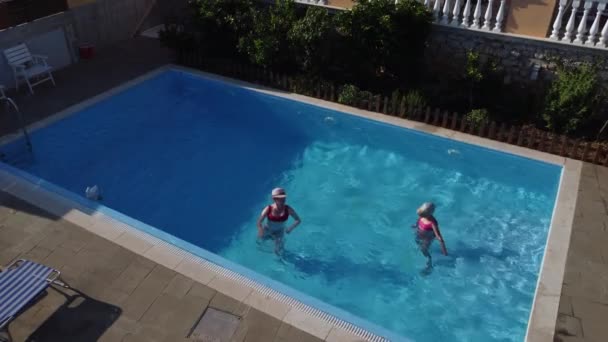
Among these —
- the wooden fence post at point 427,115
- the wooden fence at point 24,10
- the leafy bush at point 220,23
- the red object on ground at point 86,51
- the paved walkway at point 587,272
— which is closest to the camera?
the paved walkway at point 587,272

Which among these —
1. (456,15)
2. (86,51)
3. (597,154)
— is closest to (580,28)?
(456,15)

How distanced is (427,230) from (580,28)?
6476 mm

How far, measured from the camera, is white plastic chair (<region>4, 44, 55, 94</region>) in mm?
13039

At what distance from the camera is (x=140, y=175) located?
36.8 ft

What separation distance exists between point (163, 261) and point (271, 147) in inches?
223

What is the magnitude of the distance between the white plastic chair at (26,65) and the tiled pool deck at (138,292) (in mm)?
5549

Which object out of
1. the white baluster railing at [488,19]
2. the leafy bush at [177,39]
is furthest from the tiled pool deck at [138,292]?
the leafy bush at [177,39]

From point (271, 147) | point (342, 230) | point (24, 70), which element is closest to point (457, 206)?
point (342, 230)

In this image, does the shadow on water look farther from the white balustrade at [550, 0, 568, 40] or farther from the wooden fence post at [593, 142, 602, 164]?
the white balustrade at [550, 0, 568, 40]

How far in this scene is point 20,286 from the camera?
6223mm

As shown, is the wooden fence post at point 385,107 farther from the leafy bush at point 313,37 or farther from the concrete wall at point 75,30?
the concrete wall at point 75,30

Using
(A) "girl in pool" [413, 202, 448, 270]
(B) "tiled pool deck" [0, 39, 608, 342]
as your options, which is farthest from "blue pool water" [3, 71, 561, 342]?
(B) "tiled pool deck" [0, 39, 608, 342]

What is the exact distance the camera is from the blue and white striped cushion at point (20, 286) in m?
5.92

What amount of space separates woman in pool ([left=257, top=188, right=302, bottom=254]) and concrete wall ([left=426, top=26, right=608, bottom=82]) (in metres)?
6.84
